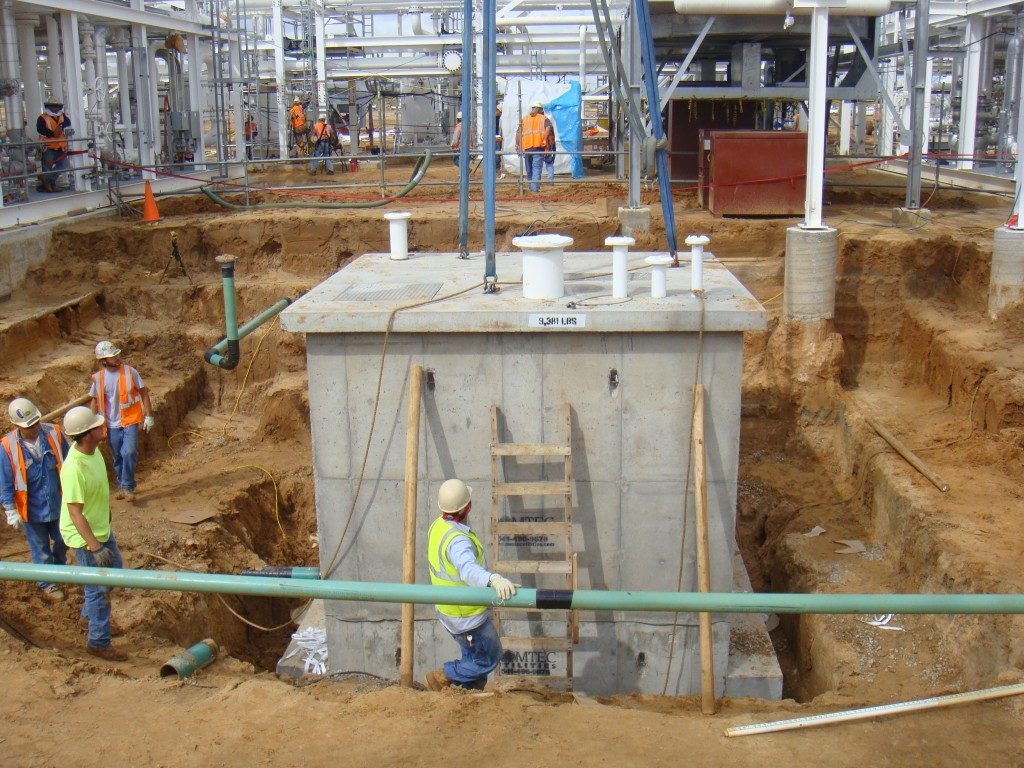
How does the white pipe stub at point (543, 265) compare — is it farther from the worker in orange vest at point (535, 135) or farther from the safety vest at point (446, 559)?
the worker in orange vest at point (535, 135)

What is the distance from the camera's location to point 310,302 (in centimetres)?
893

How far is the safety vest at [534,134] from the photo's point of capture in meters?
23.1

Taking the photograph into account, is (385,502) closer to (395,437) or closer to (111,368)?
(395,437)

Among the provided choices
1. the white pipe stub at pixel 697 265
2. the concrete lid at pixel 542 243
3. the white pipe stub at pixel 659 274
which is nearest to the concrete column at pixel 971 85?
the white pipe stub at pixel 697 265

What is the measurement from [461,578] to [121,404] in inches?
251

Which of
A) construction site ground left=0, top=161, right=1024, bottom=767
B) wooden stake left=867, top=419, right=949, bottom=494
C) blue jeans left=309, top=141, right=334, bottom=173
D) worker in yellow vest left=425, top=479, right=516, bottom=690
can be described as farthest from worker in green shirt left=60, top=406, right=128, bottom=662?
blue jeans left=309, top=141, right=334, bottom=173

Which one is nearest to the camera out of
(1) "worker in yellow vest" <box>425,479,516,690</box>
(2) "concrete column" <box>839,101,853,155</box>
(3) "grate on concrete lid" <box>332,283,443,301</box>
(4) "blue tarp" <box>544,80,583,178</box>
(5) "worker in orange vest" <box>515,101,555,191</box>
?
(1) "worker in yellow vest" <box>425,479,516,690</box>

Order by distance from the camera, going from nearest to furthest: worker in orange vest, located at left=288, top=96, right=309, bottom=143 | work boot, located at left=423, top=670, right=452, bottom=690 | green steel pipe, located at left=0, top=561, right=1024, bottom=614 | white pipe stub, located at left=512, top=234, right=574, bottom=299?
1. green steel pipe, located at left=0, top=561, right=1024, bottom=614
2. work boot, located at left=423, top=670, right=452, bottom=690
3. white pipe stub, located at left=512, top=234, right=574, bottom=299
4. worker in orange vest, located at left=288, top=96, right=309, bottom=143

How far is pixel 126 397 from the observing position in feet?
37.8

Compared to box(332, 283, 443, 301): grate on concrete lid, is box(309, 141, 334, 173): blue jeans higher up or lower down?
higher up

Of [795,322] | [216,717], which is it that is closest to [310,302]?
[216,717]

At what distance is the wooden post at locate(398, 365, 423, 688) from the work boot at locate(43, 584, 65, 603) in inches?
121

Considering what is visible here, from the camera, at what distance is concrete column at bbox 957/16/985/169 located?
933 inches

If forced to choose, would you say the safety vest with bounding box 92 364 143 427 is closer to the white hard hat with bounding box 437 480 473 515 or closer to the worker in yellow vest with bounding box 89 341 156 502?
the worker in yellow vest with bounding box 89 341 156 502
